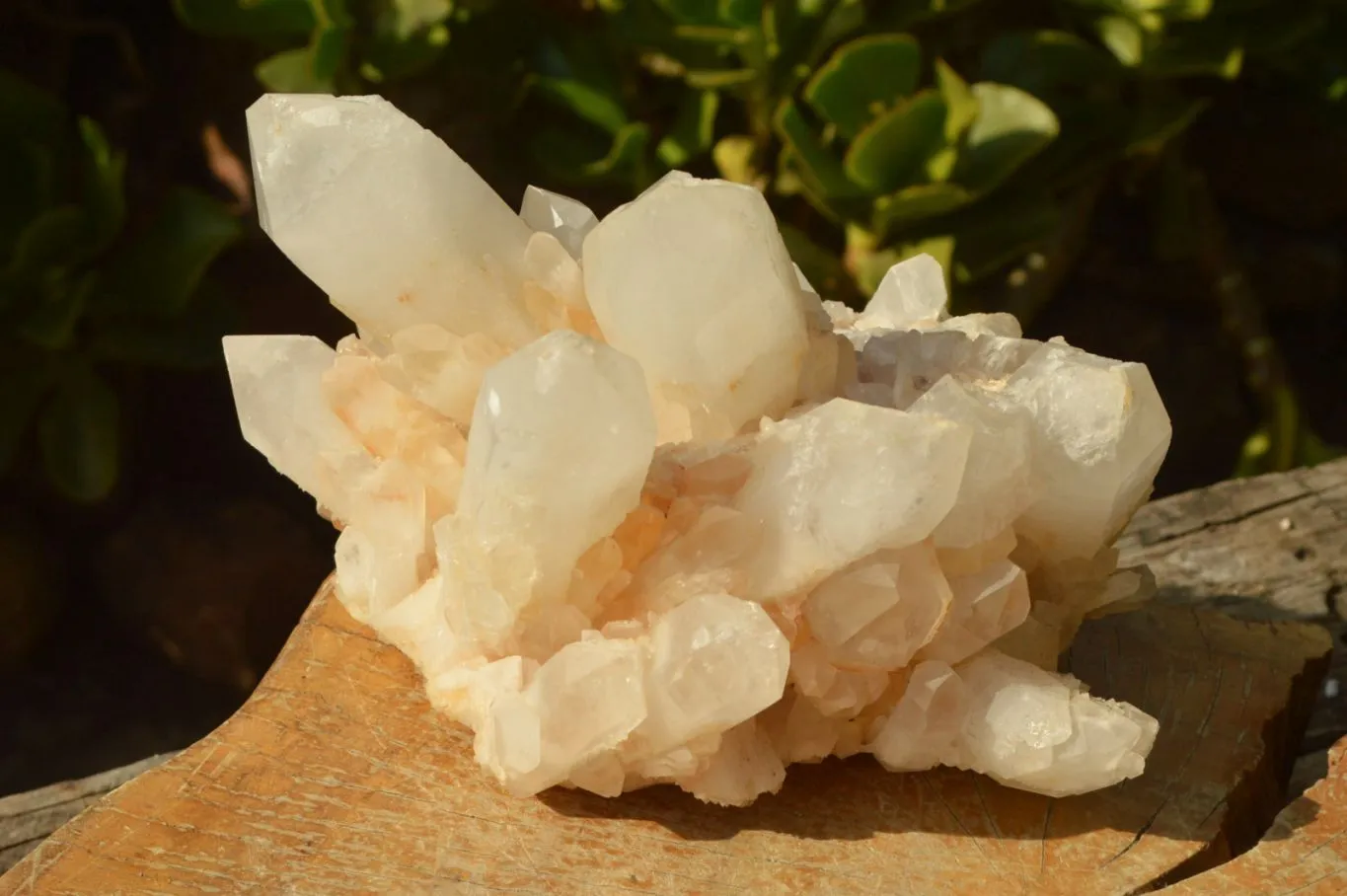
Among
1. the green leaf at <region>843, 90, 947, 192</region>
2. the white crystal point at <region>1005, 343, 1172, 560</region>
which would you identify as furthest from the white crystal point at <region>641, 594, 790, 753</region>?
the green leaf at <region>843, 90, 947, 192</region>

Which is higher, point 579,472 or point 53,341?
point 579,472

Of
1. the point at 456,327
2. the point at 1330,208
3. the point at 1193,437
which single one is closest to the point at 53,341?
the point at 456,327

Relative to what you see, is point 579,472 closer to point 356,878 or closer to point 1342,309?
point 356,878

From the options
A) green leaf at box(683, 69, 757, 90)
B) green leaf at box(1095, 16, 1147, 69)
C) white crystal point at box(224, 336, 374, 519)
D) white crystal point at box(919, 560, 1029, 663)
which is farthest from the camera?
green leaf at box(1095, 16, 1147, 69)

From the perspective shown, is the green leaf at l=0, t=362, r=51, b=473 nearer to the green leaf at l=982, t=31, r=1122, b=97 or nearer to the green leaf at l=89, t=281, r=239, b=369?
the green leaf at l=89, t=281, r=239, b=369

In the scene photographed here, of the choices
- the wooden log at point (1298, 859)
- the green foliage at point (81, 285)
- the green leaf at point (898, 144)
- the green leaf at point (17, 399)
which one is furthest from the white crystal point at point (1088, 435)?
the green leaf at point (17, 399)

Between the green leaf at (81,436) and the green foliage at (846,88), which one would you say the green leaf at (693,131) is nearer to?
the green foliage at (846,88)

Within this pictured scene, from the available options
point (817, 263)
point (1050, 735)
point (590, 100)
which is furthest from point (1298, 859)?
point (590, 100)

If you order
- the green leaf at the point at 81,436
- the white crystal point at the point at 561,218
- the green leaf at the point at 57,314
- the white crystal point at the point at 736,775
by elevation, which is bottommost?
the green leaf at the point at 81,436
